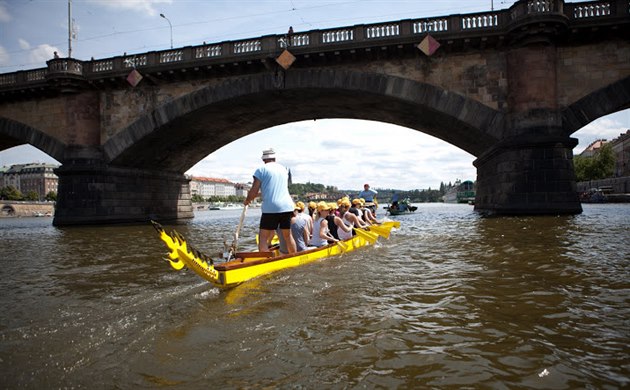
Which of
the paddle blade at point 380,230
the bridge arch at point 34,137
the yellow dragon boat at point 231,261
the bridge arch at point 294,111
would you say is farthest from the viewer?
the bridge arch at point 34,137

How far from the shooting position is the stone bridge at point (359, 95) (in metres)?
18.7

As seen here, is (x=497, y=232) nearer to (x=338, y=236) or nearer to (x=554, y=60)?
(x=338, y=236)

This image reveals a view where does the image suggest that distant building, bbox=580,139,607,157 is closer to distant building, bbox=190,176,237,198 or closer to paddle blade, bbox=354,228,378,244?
paddle blade, bbox=354,228,378,244

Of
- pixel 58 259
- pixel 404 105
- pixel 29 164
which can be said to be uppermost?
pixel 29 164

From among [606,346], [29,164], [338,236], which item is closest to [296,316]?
[606,346]

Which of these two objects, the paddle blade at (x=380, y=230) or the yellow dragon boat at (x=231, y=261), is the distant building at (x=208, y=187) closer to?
the paddle blade at (x=380, y=230)

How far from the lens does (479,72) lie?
20.9 meters

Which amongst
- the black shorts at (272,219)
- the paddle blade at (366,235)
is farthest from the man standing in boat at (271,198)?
the paddle blade at (366,235)

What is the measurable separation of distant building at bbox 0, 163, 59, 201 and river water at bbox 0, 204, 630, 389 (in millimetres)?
141722

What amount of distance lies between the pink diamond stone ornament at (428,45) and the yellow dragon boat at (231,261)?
578 inches

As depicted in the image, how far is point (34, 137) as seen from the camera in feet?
90.6

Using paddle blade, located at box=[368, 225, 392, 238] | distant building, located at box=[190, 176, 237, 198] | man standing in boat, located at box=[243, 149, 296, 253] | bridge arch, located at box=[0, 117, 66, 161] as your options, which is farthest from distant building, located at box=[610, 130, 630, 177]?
distant building, located at box=[190, 176, 237, 198]

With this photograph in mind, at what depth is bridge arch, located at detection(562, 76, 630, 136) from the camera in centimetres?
1909

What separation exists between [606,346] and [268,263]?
4505mm
